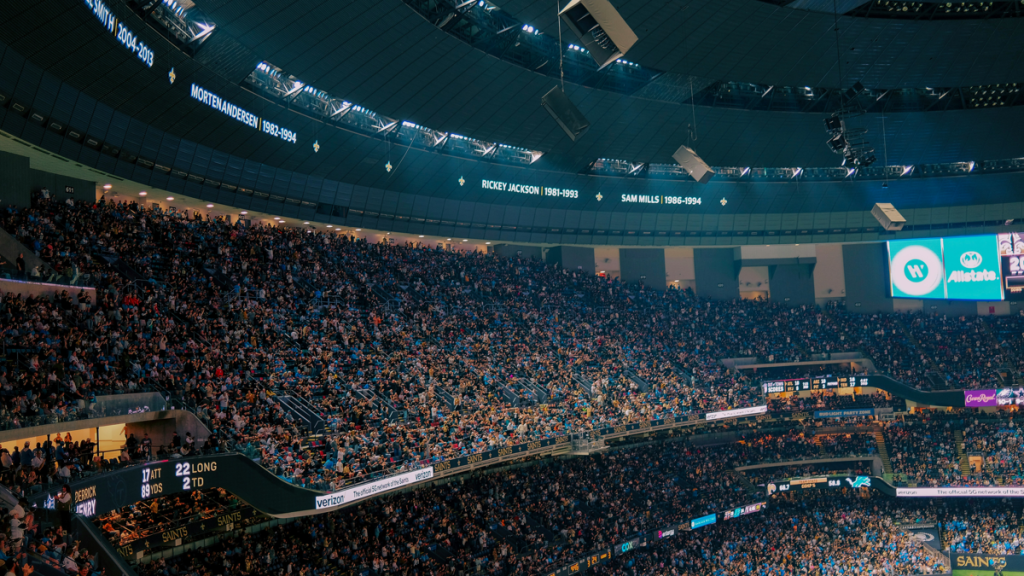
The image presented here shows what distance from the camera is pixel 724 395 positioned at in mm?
38781

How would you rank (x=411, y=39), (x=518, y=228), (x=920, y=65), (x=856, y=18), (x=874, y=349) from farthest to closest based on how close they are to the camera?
(x=874, y=349)
(x=518, y=228)
(x=920, y=65)
(x=856, y=18)
(x=411, y=39)

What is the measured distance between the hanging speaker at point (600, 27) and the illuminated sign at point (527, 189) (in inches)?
1023

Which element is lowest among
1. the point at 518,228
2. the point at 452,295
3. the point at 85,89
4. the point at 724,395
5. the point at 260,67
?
the point at 724,395

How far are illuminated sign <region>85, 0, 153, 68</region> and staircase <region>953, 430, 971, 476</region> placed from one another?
4052 centimetres

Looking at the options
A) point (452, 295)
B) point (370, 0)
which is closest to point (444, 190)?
point (452, 295)

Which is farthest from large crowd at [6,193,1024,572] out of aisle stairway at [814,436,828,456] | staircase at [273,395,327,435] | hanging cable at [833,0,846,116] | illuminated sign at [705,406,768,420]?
hanging cable at [833,0,846,116]

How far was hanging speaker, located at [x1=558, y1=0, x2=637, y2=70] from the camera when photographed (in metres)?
13.4

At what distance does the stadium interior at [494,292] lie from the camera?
19.1m

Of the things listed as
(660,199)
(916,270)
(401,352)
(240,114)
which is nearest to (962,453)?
(916,270)

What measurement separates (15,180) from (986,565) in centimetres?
4251

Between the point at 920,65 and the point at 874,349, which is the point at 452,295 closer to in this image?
the point at 920,65

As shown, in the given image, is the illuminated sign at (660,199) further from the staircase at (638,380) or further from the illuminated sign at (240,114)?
the illuminated sign at (240,114)

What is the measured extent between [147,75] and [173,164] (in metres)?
5.06

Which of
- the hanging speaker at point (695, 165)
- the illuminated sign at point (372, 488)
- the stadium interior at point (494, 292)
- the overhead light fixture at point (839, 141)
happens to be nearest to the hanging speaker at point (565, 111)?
the stadium interior at point (494, 292)
